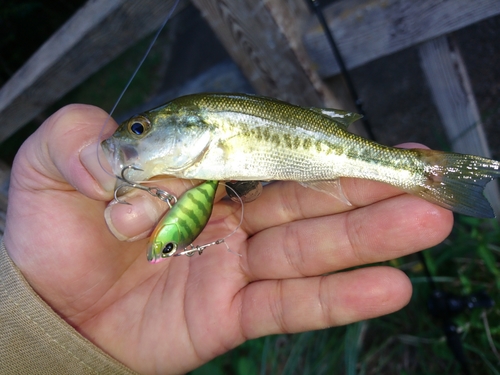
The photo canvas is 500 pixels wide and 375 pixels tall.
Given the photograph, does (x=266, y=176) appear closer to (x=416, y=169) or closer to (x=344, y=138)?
(x=344, y=138)

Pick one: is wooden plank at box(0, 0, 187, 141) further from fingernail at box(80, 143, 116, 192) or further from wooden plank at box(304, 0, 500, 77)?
fingernail at box(80, 143, 116, 192)

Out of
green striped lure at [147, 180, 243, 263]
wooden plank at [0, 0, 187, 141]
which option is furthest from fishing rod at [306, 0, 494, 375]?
green striped lure at [147, 180, 243, 263]

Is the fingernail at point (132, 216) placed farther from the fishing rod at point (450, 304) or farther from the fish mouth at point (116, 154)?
the fishing rod at point (450, 304)

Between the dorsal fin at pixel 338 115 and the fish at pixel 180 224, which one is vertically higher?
the fish at pixel 180 224

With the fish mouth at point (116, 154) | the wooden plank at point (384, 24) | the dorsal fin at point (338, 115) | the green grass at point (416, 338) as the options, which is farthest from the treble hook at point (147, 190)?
the green grass at point (416, 338)

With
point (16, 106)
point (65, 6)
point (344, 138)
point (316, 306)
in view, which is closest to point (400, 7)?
point (344, 138)

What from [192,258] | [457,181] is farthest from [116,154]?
[457,181]
